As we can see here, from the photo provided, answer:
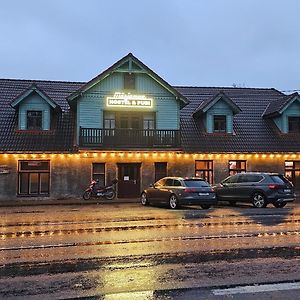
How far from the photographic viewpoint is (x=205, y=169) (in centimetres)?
2970

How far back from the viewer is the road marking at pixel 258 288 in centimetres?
622

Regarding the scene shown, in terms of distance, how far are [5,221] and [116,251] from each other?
25.2ft

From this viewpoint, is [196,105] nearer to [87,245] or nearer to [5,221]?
[5,221]

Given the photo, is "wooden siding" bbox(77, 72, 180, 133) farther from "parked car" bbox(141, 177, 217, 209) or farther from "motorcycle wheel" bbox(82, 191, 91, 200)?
"parked car" bbox(141, 177, 217, 209)

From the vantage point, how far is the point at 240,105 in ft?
113

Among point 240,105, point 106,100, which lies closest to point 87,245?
point 106,100

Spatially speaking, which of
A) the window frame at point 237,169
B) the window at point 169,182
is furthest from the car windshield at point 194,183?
the window frame at point 237,169

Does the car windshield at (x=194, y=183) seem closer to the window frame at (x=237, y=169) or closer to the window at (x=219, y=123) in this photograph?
the window frame at (x=237, y=169)

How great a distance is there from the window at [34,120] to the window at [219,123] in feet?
38.5

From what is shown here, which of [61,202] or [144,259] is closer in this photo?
[144,259]

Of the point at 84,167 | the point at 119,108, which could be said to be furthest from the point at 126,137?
the point at 84,167

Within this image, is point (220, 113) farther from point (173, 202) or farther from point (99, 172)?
point (173, 202)

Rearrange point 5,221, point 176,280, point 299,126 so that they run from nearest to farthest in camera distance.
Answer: point 176,280 < point 5,221 < point 299,126

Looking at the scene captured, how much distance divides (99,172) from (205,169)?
7.01 meters
